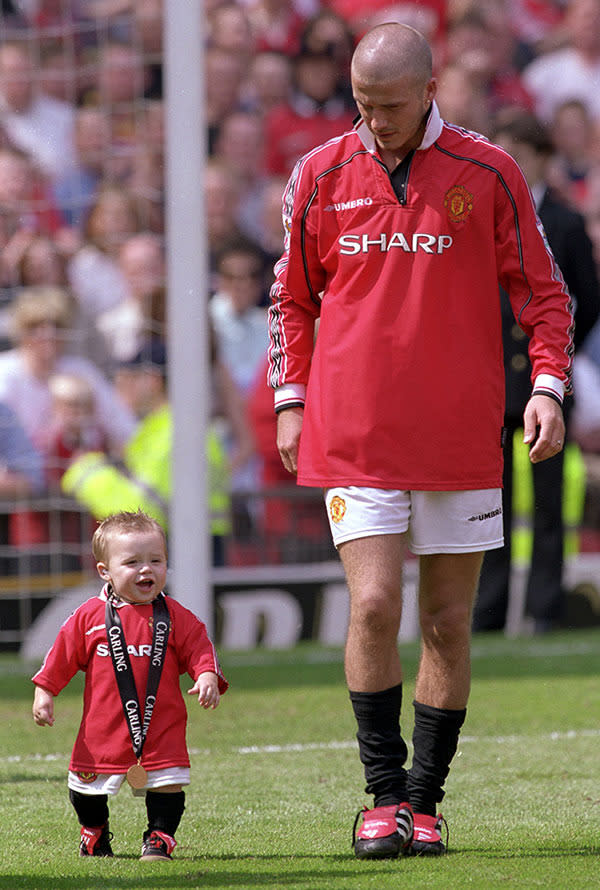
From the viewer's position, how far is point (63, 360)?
10383 mm

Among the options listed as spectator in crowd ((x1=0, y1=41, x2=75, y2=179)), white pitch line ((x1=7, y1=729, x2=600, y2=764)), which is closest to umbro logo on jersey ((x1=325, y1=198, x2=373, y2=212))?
white pitch line ((x1=7, y1=729, x2=600, y2=764))

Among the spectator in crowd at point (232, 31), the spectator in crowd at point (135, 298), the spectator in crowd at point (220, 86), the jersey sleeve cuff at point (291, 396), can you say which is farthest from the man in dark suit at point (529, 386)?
the spectator in crowd at point (232, 31)

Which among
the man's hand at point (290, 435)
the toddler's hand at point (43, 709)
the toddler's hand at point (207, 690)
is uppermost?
the man's hand at point (290, 435)

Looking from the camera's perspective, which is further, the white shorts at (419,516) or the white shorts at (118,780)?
the white shorts at (419,516)

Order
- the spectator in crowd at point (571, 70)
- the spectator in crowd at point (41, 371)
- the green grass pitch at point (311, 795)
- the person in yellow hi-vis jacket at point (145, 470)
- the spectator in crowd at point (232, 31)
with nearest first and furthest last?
1. the green grass pitch at point (311, 795)
2. the person in yellow hi-vis jacket at point (145, 470)
3. the spectator in crowd at point (41, 371)
4. the spectator in crowd at point (232, 31)
5. the spectator in crowd at point (571, 70)

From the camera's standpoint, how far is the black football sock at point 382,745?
148 inches

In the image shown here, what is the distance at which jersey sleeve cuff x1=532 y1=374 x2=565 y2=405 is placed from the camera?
382cm

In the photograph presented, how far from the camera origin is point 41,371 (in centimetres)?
1019

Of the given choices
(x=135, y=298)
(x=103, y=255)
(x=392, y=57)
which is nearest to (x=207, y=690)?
(x=392, y=57)

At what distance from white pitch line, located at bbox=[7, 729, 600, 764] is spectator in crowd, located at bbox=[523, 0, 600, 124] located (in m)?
8.80

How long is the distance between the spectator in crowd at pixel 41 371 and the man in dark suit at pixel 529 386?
278 centimetres

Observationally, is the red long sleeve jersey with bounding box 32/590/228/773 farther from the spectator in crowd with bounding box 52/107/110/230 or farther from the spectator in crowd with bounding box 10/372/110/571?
the spectator in crowd with bounding box 52/107/110/230

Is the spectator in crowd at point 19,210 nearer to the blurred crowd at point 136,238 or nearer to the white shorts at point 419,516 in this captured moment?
the blurred crowd at point 136,238

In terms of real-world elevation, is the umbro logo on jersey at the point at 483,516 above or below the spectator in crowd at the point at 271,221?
below
